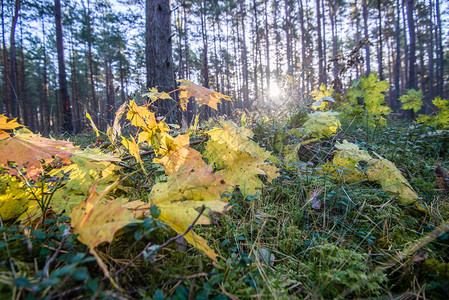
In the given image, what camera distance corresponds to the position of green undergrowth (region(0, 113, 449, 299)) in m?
0.53

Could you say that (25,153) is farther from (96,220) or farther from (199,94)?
(199,94)

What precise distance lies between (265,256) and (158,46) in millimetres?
3351

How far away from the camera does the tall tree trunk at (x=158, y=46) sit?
3103 mm

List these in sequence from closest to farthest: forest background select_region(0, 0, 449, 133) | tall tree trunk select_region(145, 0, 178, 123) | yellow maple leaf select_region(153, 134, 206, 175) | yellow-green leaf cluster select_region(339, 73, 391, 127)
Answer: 1. yellow maple leaf select_region(153, 134, 206, 175)
2. yellow-green leaf cluster select_region(339, 73, 391, 127)
3. tall tree trunk select_region(145, 0, 178, 123)
4. forest background select_region(0, 0, 449, 133)

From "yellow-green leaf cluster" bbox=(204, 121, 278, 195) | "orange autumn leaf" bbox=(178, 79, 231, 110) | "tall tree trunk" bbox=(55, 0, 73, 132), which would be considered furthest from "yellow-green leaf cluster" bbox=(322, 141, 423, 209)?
"tall tree trunk" bbox=(55, 0, 73, 132)

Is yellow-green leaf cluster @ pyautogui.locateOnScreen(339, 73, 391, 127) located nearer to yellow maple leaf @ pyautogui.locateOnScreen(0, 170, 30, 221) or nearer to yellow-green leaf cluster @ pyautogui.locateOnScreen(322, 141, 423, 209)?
yellow-green leaf cluster @ pyautogui.locateOnScreen(322, 141, 423, 209)

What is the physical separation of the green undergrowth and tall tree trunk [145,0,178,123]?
2.28 m

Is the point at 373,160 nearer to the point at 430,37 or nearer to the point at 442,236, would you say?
the point at 442,236

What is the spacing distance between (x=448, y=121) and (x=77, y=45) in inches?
935

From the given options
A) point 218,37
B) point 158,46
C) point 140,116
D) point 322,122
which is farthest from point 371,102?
point 218,37

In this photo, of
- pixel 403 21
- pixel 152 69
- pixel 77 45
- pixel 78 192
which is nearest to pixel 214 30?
pixel 77 45

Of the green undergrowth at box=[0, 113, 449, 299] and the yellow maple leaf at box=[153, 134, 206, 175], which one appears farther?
the yellow maple leaf at box=[153, 134, 206, 175]

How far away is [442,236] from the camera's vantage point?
0.86 meters

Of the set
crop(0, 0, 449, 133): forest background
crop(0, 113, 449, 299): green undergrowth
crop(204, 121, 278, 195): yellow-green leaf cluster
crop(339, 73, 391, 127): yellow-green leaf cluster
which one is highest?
crop(0, 0, 449, 133): forest background
